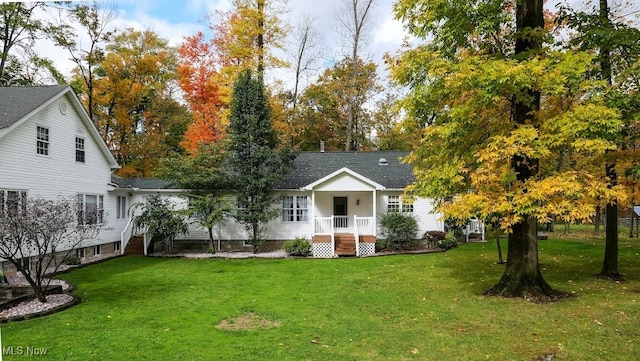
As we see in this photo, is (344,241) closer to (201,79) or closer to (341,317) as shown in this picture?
(341,317)

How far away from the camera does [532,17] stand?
28.7 ft

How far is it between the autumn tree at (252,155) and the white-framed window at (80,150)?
5610mm

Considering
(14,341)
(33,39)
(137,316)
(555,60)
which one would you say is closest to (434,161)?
(555,60)

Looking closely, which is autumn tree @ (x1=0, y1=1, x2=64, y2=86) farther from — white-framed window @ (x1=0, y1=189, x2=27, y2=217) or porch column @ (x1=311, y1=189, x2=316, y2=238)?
porch column @ (x1=311, y1=189, x2=316, y2=238)

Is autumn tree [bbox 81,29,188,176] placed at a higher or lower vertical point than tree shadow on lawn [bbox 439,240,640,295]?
higher

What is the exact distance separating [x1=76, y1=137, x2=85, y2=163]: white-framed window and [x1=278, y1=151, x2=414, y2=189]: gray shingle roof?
26.4 ft

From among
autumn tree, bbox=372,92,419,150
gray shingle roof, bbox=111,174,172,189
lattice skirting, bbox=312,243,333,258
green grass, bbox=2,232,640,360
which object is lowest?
green grass, bbox=2,232,640,360

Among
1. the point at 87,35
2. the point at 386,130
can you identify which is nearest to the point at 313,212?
the point at 386,130

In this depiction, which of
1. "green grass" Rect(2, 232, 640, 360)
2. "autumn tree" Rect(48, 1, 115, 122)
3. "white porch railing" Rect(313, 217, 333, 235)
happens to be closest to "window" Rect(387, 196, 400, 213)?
"white porch railing" Rect(313, 217, 333, 235)

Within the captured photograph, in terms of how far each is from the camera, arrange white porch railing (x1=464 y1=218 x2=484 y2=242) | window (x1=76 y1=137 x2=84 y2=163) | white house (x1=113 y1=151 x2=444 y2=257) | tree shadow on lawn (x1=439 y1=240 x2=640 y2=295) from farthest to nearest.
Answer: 1. white porch railing (x1=464 y1=218 x2=484 y2=242)
2. white house (x1=113 y1=151 x2=444 y2=257)
3. window (x1=76 y1=137 x2=84 y2=163)
4. tree shadow on lawn (x1=439 y1=240 x2=640 y2=295)

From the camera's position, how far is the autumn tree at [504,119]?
733 cm

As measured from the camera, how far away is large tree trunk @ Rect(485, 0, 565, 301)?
857cm

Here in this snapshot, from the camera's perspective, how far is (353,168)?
20.2m

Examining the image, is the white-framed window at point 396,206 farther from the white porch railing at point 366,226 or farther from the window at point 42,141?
the window at point 42,141
